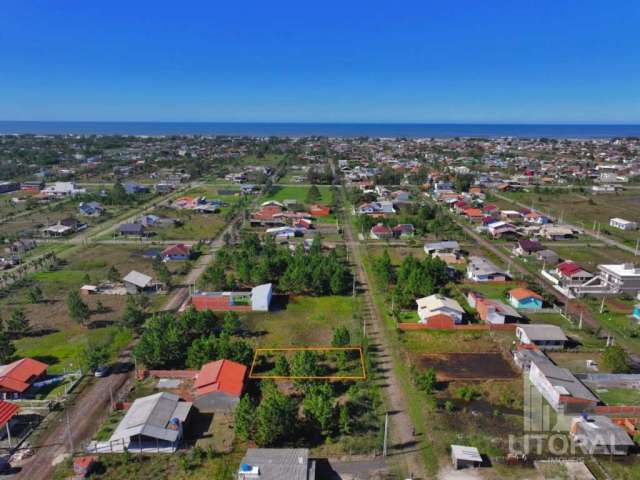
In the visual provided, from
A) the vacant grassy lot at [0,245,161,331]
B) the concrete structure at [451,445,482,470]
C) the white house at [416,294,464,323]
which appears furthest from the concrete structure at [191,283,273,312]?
the concrete structure at [451,445,482,470]

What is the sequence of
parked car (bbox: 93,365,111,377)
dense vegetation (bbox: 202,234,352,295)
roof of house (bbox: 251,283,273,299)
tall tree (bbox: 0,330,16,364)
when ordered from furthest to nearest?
1. dense vegetation (bbox: 202,234,352,295)
2. roof of house (bbox: 251,283,273,299)
3. tall tree (bbox: 0,330,16,364)
4. parked car (bbox: 93,365,111,377)

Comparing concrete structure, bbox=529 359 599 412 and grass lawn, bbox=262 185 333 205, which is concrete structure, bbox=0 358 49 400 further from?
grass lawn, bbox=262 185 333 205

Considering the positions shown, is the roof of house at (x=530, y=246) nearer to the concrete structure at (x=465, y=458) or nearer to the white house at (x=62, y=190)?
the concrete structure at (x=465, y=458)

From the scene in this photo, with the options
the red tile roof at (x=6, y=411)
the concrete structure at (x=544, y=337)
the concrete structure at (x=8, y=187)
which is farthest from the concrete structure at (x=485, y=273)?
the concrete structure at (x=8, y=187)

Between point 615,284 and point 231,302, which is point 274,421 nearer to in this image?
→ point 231,302

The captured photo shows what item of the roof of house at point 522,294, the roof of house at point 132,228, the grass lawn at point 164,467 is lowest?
the grass lawn at point 164,467

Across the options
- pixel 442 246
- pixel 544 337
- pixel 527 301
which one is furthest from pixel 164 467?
pixel 442 246

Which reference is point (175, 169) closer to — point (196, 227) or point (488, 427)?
point (196, 227)

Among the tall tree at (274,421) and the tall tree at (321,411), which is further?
the tall tree at (321,411)
